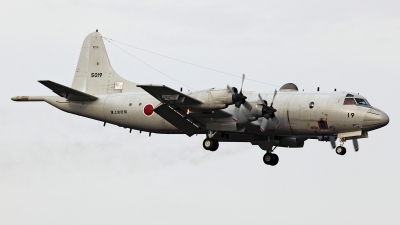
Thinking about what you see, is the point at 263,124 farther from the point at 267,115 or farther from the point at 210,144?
the point at 210,144

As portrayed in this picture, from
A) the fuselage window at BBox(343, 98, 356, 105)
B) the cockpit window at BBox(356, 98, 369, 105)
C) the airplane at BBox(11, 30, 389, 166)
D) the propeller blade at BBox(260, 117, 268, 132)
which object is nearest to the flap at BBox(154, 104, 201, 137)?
the airplane at BBox(11, 30, 389, 166)

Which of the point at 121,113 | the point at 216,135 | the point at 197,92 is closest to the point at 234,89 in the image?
the point at 197,92

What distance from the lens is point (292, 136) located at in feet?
140

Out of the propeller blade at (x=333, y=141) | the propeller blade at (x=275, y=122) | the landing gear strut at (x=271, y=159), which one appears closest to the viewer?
the propeller blade at (x=275, y=122)

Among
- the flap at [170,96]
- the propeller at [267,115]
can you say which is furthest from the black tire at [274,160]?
the flap at [170,96]

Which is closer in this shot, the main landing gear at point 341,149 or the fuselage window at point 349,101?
the fuselage window at point 349,101

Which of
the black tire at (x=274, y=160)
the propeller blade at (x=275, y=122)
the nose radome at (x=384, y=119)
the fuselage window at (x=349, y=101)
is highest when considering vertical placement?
the fuselage window at (x=349, y=101)

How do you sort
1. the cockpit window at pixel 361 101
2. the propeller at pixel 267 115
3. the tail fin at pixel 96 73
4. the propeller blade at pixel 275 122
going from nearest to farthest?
the propeller at pixel 267 115
the cockpit window at pixel 361 101
the propeller blade at pixel 275 122
the tail fin at pixel 96 73

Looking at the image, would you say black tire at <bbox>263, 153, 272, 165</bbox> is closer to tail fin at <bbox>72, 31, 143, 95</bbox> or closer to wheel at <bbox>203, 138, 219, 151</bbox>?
wheel at <bbox>203, 138, 219, 151</bbox>

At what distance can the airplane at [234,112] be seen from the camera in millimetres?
38344

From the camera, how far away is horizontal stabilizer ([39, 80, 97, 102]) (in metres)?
41.8

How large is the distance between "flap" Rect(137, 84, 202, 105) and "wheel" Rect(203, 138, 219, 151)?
3.35 m

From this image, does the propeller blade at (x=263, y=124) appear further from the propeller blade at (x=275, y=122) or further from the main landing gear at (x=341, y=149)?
the main landing gear at (x=341, y=149)

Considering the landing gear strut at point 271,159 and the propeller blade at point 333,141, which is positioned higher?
the propeller blade at point 333,141
